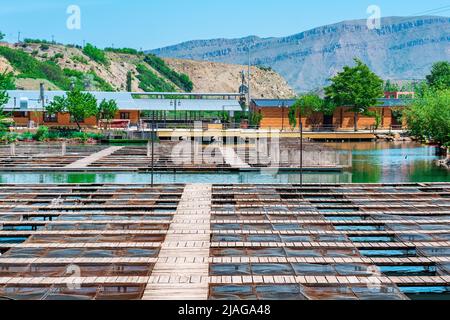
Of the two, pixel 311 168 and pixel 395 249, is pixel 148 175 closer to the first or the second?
pixel 311 168

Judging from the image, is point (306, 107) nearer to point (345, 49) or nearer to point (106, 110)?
point (106, 110)

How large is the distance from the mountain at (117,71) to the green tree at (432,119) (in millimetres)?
38349

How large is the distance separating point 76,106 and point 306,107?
61.2 feet

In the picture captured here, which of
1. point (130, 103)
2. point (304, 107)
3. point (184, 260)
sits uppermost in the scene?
point (130, 103)

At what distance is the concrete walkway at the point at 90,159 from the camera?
26234 mm

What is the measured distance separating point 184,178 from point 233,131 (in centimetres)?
2060

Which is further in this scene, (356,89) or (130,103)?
(130,103)

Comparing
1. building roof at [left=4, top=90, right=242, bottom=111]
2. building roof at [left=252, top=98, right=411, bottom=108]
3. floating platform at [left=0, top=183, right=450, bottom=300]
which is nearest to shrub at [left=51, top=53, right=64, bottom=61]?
building roof at [left=4, top=90, right=242, bottom=111]

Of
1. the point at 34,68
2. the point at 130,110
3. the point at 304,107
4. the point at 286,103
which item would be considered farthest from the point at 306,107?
the point at 34,68

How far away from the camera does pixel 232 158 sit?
98.8 ft

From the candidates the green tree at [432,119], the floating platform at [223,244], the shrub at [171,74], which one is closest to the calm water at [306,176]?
the green tree at [432,119]

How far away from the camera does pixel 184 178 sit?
2442cm

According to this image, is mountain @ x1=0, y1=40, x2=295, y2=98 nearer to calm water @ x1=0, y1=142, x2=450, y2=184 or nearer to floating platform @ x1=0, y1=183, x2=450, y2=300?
calm water @ x1=0, y1=142, x2=450, y2=184

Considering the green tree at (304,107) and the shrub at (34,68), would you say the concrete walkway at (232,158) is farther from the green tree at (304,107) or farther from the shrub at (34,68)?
the shrub at (34,68)
